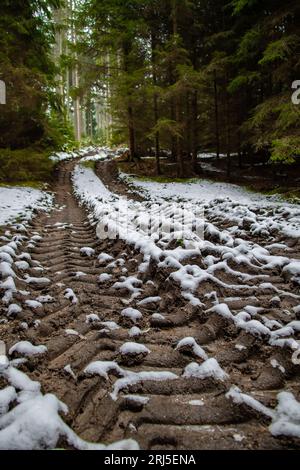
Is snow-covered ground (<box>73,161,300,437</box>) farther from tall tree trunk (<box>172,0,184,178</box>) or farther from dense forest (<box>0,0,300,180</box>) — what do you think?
tall tree trunk (<box>172,0,184,178</box>)

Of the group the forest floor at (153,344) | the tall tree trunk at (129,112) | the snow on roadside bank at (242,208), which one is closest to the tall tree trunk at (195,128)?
the snow on roadside bank at (242,208)

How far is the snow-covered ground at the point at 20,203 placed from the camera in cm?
725

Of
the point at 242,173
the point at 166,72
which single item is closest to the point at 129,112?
the point at 166,72

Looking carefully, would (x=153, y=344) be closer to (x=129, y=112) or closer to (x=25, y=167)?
(x=25, y=167)

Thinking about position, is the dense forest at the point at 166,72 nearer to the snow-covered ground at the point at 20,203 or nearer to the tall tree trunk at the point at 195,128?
the tall tree trunk at the point at 195,128

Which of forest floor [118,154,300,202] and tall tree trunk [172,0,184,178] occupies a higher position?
tall tree trunk [172,0,184,178]

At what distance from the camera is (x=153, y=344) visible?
2482 mm

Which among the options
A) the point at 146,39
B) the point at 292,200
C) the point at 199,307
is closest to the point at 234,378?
the point at 199,307

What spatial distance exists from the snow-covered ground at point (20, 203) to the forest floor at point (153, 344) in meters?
2.69

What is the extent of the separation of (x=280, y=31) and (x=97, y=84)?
10.6 m

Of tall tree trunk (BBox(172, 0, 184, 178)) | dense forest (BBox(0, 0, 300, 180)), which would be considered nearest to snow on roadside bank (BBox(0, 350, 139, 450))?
dense forest (BBox(0, 0, 300, 180))

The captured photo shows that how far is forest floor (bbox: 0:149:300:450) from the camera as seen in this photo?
1673mm

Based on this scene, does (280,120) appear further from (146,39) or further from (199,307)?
(146,39)

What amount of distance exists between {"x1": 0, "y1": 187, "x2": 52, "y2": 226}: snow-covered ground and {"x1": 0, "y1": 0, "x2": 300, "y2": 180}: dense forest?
207 centimetres
